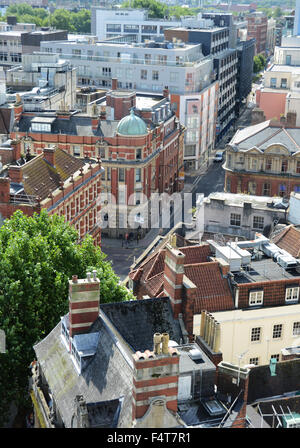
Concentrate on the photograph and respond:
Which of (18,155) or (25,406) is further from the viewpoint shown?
(18,155)

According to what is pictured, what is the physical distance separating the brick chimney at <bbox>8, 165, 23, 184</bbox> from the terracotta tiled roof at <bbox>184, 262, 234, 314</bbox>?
80.8 feet

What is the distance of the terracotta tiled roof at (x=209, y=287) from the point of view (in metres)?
51.8

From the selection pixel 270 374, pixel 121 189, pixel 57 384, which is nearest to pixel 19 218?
pixel 57 384

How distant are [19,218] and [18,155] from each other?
1938cm

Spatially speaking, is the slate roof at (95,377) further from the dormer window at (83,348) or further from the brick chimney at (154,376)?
the brick chimney at (154,376)

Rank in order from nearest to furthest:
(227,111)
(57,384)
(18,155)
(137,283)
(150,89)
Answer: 1. (57,384)
2. (137,283)
3. (18,155)
4. (150,89)
5. (227,111)

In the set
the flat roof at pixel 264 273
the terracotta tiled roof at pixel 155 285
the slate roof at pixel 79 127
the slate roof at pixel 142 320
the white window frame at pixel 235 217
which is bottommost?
the white window frame at pixel 235 217

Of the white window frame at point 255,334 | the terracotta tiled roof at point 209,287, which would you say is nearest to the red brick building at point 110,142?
the terracotta tiled roof at point 209,287

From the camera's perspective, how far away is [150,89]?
138 metres

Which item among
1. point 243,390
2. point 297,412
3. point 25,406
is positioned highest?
Answer: point 243,390

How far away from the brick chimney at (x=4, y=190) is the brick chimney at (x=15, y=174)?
2.56 m

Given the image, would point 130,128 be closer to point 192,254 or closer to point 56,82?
point 56,82

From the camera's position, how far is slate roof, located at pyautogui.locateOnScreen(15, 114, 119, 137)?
324ft

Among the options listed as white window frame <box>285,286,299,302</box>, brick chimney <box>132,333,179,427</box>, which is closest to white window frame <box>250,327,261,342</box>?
white window frame <box>285,286,299,302</box>
